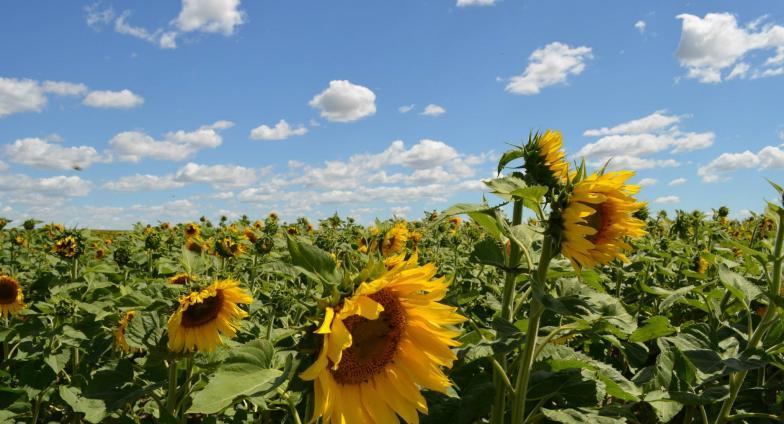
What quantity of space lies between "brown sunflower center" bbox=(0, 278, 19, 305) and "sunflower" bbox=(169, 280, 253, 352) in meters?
2.68

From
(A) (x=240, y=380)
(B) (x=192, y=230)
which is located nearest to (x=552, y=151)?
(A) (x=240, y=380)

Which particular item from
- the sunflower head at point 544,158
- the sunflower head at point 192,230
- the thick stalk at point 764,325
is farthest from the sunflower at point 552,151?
the sunflower head at point 192,230

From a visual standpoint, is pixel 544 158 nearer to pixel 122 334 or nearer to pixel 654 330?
pixel 654 330

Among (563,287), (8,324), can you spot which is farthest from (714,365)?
(8,324)

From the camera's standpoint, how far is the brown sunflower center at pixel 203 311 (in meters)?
2.55

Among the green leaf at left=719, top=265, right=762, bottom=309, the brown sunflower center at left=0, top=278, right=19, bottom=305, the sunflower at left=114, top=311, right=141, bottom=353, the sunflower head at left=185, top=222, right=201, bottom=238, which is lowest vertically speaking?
the sunflower at left=114, top=311, right=141, bottom=353

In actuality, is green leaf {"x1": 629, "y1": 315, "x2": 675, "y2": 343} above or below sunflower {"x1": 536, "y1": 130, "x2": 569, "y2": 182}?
below

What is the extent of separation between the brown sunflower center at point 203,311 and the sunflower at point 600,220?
1.81 m

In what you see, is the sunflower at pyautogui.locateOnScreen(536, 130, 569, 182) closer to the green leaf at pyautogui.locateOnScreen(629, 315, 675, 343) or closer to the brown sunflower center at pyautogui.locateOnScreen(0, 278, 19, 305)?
the green leaf at pyautogui.locateOnScreen(629, 315, 675, 343)

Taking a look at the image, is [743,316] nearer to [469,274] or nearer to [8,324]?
[469,274]

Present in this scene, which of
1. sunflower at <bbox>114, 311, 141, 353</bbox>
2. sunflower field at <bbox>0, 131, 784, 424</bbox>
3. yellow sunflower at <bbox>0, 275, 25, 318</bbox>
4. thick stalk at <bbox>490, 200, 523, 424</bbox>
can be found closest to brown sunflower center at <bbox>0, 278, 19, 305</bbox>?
yellow sunflower at <bbox>0, 275, 25, 318</bbox>

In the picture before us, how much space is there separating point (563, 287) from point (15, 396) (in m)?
3.48

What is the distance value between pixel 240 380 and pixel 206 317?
1.47 m

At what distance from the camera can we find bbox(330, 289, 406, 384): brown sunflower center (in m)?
1.53
